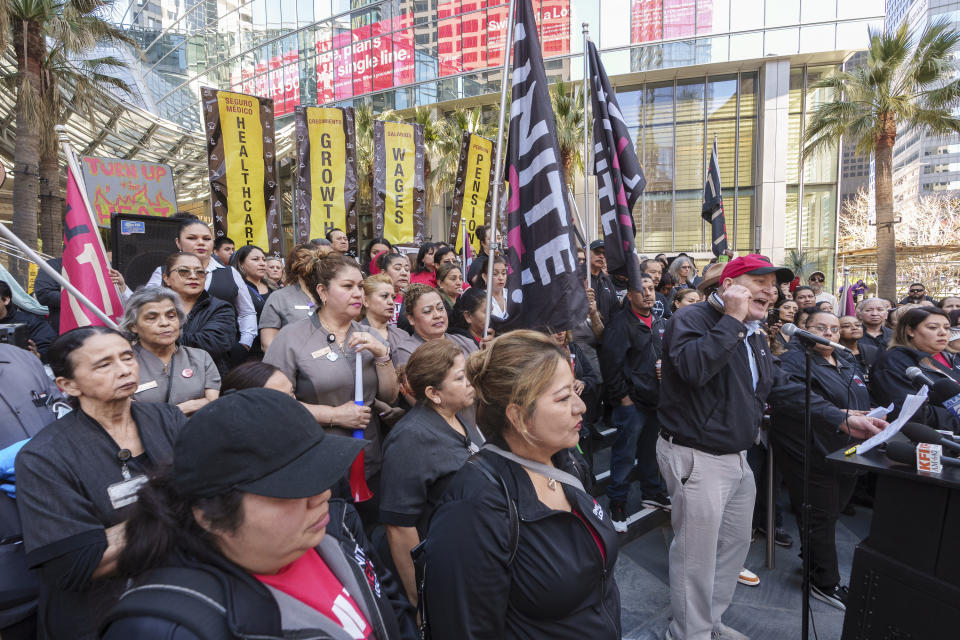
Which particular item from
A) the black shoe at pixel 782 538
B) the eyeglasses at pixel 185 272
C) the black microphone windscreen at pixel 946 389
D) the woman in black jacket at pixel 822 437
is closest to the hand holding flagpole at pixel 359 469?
the eyeglasses at pixel 185 272

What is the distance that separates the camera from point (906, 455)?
2449 millimetres

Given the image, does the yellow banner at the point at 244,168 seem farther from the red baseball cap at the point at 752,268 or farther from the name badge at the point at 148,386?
the red baseball cap at the point at 752,268

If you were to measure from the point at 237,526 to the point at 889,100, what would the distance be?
2127 centimetres

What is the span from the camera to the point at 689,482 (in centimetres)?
312

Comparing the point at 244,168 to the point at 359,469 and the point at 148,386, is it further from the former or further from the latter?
the point at 359,469

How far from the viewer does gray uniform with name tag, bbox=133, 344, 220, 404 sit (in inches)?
115

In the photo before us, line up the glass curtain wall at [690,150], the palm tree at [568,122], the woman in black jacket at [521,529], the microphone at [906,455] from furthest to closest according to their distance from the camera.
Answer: the glass curtain wall at [690,150]
the palm tree at [568,122]
the microphone at [906,455]
the woman in black jacket at [521,529]

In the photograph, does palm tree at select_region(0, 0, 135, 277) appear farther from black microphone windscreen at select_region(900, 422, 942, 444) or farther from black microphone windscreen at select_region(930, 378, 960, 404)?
black microphone windscreen at select_region(930, 378, 960, 404)

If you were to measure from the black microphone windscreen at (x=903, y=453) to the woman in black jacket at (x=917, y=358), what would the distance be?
190 cm

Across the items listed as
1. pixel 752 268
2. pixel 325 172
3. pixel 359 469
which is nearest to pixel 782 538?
pixel 752 268

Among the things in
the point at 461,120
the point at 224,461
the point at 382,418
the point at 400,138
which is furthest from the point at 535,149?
the point at 461,120

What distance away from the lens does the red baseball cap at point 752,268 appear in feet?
10.3

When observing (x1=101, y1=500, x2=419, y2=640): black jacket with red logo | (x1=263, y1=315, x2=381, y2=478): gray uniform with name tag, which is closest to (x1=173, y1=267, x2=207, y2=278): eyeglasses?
(x1=263, y1=315, x2=381, y2=478): gray uniform with name tag

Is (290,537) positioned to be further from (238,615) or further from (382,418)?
(382,418)
